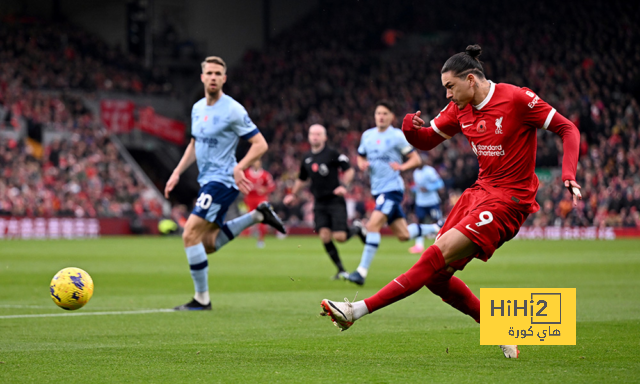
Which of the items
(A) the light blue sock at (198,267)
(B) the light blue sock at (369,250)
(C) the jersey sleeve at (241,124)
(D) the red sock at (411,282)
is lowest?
(B) the light blue sock at (369,250)

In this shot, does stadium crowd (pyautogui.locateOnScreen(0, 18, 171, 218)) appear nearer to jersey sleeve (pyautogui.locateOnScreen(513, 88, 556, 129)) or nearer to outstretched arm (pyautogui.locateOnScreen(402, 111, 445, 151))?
outstretched arm (pyautogui.locateOnScreen(402, 111, 445, 151))

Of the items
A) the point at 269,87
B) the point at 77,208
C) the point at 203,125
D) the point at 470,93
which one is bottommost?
the point at 77,208

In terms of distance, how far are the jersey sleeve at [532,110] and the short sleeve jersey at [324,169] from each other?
24.2ft

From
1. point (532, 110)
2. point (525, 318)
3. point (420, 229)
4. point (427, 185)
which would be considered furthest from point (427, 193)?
point (525, 318)

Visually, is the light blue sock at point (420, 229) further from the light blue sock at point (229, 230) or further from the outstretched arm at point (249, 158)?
the outstretched arm at point (249, 158)

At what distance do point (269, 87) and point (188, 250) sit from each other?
35.6 m

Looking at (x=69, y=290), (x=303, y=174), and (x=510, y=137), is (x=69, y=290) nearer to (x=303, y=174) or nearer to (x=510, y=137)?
(x=510, y=137)

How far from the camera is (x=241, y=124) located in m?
9.04

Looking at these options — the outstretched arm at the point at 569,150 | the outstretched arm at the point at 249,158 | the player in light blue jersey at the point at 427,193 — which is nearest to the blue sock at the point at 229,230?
the outstretched arm at the point at 249,158

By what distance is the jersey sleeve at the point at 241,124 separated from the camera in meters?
9.01

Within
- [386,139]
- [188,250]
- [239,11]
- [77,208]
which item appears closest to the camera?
[188,250]

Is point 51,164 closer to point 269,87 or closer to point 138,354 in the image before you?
point 269,87

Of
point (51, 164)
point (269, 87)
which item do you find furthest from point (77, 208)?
Result: point (269, 87)

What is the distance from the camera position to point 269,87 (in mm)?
44094
